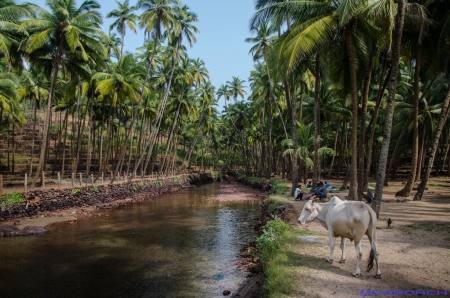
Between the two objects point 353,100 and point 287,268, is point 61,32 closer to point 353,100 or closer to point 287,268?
point 353,100

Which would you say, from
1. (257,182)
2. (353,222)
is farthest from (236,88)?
(353,222)

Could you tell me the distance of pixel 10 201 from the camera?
17766mm

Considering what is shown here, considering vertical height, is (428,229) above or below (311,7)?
below

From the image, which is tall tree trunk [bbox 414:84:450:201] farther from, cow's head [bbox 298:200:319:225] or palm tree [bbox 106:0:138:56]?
palm tree [bbox 106:0:138:56]

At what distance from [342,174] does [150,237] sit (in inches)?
1576

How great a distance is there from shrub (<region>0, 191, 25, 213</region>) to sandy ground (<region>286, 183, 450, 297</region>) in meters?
14.9

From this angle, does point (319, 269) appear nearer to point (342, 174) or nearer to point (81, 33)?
point (81, 33)

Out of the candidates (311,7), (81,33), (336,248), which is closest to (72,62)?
(81,33)

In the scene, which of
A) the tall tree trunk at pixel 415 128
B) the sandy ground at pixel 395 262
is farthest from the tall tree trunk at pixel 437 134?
the sandy ground at pixel 395 262

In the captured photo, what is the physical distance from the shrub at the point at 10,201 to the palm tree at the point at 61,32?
7.35ft

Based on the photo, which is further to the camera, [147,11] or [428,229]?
[147,11]

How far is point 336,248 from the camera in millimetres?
9602

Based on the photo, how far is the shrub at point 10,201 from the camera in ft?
57.4

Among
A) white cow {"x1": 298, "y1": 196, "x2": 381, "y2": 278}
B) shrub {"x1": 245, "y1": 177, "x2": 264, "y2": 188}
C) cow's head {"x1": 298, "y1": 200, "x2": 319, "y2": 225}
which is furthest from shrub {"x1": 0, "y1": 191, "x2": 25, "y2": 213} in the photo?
shrub {"x1": 245, "y1": 177, "x2": 264, "y2": 188}
